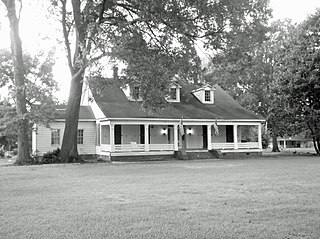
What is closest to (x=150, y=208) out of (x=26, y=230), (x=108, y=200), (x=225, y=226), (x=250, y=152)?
(x=108, y=200)

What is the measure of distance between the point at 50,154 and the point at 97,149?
16.2 feet

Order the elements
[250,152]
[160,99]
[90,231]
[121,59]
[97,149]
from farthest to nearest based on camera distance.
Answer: [250,152] < [97,149] < [160,99] < [121,59] < [90,231]

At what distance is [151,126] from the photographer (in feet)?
94.3

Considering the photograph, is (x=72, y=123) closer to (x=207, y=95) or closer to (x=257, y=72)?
(x=207, y=95)

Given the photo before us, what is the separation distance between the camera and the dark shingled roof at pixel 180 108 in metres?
26.3

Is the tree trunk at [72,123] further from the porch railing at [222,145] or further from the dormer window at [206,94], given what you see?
the dormer window at [206,94]

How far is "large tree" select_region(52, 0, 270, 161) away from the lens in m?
18.1

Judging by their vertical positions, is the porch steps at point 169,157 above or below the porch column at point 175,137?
below

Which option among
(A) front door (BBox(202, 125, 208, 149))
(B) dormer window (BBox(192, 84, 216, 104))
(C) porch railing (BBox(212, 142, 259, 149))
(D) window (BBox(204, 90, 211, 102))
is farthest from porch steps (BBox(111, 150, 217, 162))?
(D) window (BBox(204, 90, 211, 102))

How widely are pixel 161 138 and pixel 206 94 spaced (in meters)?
6.04

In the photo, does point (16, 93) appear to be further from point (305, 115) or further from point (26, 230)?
point (305, 115)

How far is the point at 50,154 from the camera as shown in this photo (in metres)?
23.3

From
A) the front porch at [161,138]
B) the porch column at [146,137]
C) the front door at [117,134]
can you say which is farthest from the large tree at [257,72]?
the front door at [117,134]

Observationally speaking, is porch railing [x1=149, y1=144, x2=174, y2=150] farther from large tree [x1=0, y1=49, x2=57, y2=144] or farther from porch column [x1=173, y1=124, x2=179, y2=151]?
large tree [x1=0, y1=49, x2=57, y2=144]
